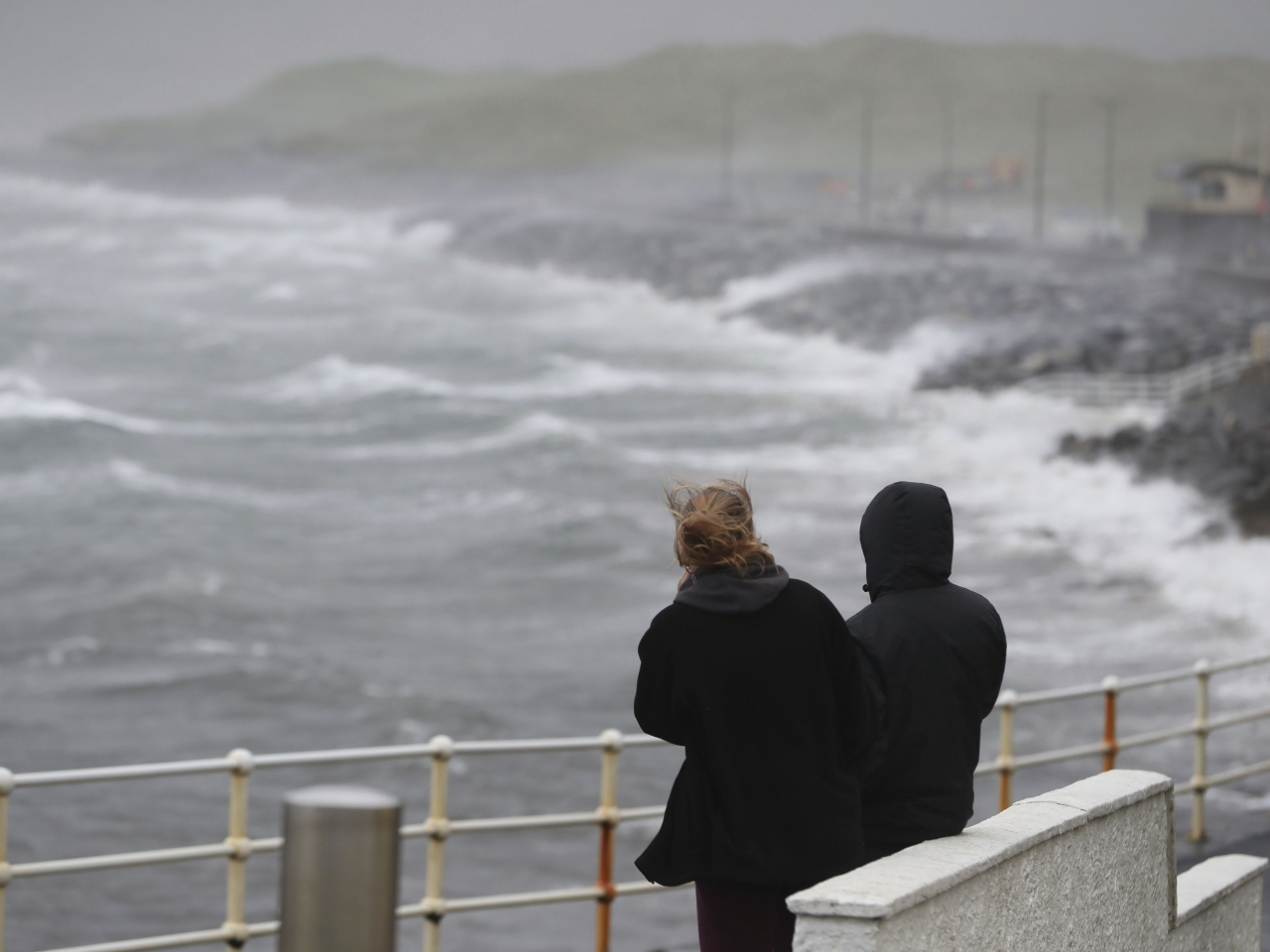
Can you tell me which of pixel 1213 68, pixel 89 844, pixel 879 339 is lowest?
pixel 89 844

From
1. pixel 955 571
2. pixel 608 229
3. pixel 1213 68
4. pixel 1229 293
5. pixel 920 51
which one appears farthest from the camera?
pixel 920 51

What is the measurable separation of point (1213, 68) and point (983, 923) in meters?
86.3

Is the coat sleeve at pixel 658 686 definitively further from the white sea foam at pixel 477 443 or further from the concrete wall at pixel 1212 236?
the concrete wall at pixel 1212 236

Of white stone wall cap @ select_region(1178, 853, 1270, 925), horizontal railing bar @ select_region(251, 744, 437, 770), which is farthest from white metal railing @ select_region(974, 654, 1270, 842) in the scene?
horizontal railing bar @ select_region(251, 744, 437, 770)

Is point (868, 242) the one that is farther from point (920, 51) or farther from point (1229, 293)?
point (920, 51)

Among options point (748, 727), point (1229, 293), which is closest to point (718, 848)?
point (748, 727)

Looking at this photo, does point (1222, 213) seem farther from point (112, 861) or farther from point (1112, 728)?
point (112, 861)

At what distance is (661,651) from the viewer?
2971mm

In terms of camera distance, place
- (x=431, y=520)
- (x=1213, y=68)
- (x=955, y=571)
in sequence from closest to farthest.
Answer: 1. (x=955, y=571)
2. (x=431, y=520)
3. (x=1213, y=68)

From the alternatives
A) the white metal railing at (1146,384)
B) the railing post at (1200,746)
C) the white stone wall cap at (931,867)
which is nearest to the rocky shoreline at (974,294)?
the white metal railing at (1146,384)

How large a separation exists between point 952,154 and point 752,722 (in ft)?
389

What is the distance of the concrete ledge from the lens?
2609 millimetres

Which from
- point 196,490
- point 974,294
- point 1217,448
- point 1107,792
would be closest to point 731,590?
point 1107,792

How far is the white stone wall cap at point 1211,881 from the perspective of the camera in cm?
404
